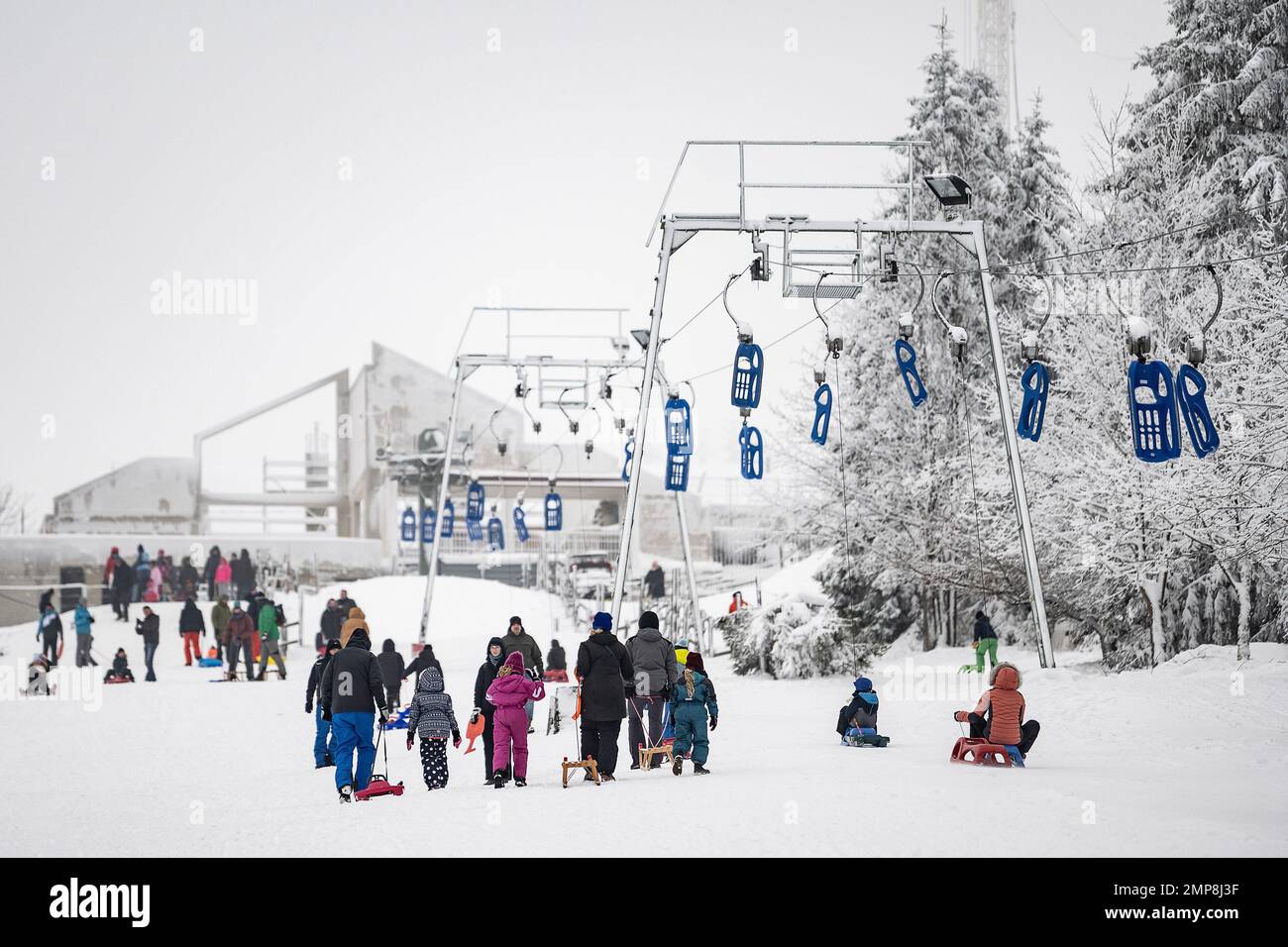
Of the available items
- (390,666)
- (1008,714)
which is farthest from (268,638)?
(1008,714)

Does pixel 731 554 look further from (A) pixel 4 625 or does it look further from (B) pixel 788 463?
(A) pixel 4 625

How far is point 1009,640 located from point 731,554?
29.6m

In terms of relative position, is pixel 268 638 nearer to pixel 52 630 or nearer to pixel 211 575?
pixel 52 630

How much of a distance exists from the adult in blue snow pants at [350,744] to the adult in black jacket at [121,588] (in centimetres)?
2604

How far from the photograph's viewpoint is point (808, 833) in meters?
8.97

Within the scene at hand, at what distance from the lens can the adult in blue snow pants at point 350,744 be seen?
11875 millimetres

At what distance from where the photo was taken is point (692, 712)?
1327 cm

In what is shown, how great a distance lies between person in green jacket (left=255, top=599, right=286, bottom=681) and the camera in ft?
85.3

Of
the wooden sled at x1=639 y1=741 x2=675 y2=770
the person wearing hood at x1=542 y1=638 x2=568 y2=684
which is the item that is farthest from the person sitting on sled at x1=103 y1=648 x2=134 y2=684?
the wooden sled at x1=639 y1=741 x2=675 y2=770

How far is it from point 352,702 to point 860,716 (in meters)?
6.22

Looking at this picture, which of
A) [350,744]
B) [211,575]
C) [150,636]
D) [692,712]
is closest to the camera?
[350,744]

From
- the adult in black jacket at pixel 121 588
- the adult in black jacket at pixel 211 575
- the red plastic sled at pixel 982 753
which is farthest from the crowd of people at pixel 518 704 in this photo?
the adult in black jacket at pixel 211 575

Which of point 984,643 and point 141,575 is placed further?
point 141,575
